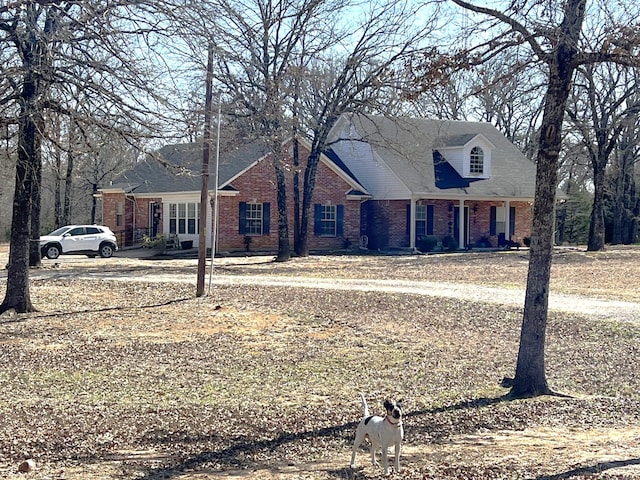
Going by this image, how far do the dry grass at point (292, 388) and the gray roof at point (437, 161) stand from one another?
828 inches

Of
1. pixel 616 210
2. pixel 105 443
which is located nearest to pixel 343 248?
pixel 616 210

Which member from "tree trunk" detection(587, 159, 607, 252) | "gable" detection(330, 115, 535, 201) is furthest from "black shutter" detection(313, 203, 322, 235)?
"tree trunk" detection(587, 159, 607, 252)

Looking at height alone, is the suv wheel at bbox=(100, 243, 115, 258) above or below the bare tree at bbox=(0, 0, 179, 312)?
below

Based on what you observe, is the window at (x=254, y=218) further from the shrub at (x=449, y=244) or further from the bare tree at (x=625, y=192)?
the bare tree at (x=625, y=192)

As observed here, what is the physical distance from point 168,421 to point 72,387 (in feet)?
7.28

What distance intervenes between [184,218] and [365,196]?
8.66 meters

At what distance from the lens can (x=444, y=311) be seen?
17578 millimetres

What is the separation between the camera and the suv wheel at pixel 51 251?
3347 cm

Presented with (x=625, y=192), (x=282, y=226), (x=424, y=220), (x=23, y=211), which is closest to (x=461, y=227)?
(x=424, y=220)

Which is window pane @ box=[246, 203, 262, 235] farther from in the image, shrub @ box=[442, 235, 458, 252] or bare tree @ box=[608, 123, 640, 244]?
bare tree @ box=[608, 123, 640, 244]

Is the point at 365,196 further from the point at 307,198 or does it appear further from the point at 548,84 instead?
the point at 548,84

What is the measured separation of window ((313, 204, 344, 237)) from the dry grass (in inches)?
787

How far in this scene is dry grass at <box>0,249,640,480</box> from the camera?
699 centimetres

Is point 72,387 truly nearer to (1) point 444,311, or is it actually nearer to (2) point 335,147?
(1) point 444,311
